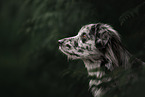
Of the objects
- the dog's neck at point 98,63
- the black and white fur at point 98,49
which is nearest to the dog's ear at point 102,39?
the black and white fur at point 98,49

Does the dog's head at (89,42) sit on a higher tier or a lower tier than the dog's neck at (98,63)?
higher

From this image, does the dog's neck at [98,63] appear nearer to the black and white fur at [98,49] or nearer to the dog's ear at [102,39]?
the black and white fur at [98,49]

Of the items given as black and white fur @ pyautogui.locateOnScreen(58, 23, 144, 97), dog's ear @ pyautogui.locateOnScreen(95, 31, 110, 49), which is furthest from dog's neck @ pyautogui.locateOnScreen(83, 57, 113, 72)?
dog's ear @ pyautogui.locateOnScreen(95, 31, 110, 49)

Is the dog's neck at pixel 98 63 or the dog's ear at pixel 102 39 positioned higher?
the dog's ear at pixel 102 39

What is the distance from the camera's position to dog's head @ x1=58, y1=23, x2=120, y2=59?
171 cm

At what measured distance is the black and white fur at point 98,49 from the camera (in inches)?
66.0

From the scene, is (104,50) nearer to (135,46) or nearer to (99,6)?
(135,46)

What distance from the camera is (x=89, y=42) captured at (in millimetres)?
1799

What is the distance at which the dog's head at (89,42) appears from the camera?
1.71 meters

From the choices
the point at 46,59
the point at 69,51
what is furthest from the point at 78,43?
the point at 46,59

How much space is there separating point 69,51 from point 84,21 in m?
0.85

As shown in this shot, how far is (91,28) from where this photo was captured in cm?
182

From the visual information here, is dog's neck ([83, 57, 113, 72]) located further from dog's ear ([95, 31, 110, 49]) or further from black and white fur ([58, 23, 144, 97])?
dog's ear ([95, 31, 110, 49])

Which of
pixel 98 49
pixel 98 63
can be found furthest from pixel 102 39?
pixel 98 63
